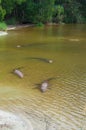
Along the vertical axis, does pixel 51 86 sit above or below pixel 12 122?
below

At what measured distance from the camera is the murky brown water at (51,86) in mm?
12469

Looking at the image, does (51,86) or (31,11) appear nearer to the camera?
(51,86)

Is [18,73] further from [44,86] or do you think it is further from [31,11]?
[31,11]

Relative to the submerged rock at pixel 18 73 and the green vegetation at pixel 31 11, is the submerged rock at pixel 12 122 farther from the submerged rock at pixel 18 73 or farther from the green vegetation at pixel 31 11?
the green vegetation at pixel 31 11

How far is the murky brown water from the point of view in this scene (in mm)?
12469

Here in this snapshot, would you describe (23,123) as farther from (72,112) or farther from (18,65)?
(18,65)

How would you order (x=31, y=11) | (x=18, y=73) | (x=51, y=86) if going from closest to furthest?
1. (x=51, y=86)
2. (x=18, y=73)
3. (x=31, y=11)

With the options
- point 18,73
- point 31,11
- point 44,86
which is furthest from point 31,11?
point 44,86

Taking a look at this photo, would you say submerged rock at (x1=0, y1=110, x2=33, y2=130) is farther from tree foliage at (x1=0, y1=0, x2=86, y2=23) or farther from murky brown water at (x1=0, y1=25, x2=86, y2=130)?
tree foliage at (x1=0, y1=0, x2=86, y2=23)

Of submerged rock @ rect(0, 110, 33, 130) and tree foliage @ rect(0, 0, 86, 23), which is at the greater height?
submerged rock @ rect(0, 110, 33, 130)

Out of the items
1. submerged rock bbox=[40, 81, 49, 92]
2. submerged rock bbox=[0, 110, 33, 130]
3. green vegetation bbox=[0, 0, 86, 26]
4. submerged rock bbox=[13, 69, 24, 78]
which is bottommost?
green vegetation bbox=[0, 0, 86, 26]

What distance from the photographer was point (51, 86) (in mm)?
16875

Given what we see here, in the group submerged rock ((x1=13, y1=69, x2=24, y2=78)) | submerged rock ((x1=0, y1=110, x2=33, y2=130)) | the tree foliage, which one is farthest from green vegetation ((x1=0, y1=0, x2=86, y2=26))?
submerged rock ((x1=0, y1=110, x2=33, y2=130))

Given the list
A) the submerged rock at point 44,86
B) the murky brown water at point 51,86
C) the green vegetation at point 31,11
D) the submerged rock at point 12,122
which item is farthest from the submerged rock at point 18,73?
the green vegetation at point 31,11
